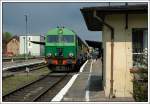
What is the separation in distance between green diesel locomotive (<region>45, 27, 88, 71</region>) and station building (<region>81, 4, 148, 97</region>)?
15.3 m

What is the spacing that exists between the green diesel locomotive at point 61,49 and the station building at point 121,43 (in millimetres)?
15339

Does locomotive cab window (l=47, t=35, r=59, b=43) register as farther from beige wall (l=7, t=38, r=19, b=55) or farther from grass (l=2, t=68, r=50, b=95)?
beige wall (l=7, t=38, r=19, b=55)

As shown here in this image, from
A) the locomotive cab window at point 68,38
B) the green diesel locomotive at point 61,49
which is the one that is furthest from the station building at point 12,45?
the locomotive cab window at point 68,38

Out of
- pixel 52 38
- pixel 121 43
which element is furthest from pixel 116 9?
pixel 52 38

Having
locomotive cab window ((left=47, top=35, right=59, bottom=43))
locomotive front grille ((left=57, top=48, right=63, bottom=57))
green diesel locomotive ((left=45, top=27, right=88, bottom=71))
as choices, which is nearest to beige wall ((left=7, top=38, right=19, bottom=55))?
locomotive cab window ((left=47, top=35, right=59, bottom=43))

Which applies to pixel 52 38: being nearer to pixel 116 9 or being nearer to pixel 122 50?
pixel 122 50

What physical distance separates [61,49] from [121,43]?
1609cm

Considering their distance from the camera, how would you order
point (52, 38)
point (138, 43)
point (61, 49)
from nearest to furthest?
1. point (138, 43)
2. point (61, 49)
3. point (52, 38)

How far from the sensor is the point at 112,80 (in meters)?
12.6

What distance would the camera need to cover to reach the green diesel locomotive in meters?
28.2

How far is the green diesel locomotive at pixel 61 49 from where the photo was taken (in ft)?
92.5

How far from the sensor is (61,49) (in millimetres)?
28500

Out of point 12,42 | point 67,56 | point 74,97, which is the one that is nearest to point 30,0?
point 74,97

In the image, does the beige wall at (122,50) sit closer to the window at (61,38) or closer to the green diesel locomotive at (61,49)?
the green diesel locomotive at (61,49)
